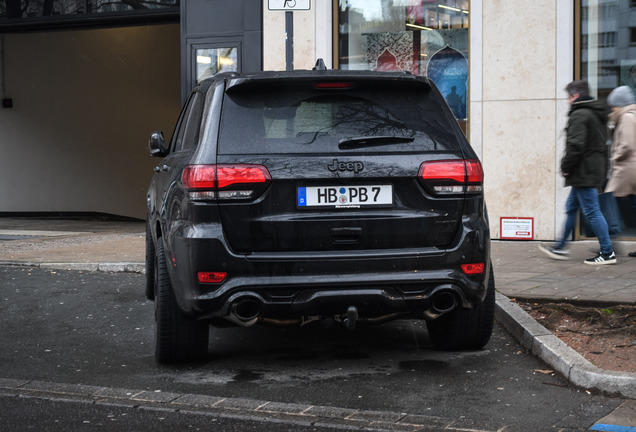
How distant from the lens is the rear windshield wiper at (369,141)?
16.8 feet

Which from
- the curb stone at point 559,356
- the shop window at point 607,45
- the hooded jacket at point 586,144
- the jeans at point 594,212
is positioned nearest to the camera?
the curb stone at point 559,356

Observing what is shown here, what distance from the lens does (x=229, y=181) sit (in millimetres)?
4965

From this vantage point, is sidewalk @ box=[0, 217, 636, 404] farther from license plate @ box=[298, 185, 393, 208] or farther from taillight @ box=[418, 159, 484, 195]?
license plate @ box=[298, 185, 393, 208]

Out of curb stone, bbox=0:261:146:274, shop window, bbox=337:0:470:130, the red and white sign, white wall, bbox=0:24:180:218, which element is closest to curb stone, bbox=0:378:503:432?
curb stone, bbox=0:261:146:274

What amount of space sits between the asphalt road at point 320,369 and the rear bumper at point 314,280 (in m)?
0.41

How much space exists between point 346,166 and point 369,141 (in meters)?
0.22

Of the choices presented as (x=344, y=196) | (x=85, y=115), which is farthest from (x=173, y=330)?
(x=85, y=115)

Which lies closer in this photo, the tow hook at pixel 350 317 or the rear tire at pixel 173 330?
the tow hook at pixel 350 317

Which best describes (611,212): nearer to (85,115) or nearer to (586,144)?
(586,144)

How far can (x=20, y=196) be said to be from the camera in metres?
21.4

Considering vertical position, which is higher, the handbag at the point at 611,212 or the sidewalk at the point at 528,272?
the handbag at the point at 611,212

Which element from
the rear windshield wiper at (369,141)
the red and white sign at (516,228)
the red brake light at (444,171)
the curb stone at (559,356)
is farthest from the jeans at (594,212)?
the rear windshield wiper at (369,141)

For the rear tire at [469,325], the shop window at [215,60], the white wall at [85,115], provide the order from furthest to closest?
the white wall at [85,115] → the shop window at [215,60] → the rear tire at [469,325]

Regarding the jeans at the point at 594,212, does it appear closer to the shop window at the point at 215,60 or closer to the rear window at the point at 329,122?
the rear window at the point at 329,122
